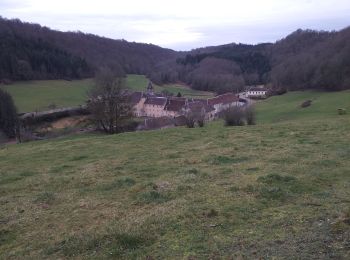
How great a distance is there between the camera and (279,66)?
108m

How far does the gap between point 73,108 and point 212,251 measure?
74.8 m

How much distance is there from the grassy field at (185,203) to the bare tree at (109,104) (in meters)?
19.4

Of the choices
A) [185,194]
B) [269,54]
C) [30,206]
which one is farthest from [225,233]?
[269,54]

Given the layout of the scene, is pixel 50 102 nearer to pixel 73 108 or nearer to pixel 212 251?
pixel 73 108

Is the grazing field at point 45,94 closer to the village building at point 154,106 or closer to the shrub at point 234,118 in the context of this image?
the village building at point 154,106

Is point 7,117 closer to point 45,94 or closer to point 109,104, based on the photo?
point 109,104

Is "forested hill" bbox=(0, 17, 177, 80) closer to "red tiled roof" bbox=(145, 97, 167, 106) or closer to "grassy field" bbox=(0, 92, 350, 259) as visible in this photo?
"red tiled roof" bbox=(145, 97, 167, 106)

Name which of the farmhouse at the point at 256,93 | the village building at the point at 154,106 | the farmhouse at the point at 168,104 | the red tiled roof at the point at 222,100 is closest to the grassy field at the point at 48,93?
the farmhouse at the point at 168,104

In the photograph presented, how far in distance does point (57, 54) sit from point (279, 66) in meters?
67.6

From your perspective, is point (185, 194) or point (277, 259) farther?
point (185, 194)

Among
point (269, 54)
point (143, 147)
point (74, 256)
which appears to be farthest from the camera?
point (269, 54)

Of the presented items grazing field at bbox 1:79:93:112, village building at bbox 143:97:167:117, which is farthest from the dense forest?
village building at bbox 143:97:167:117

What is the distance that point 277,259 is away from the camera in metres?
6.28

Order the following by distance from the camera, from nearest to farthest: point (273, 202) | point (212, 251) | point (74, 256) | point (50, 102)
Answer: point (212, 251) < point (74, 256) < point (273, 202) < point (50, 102)
